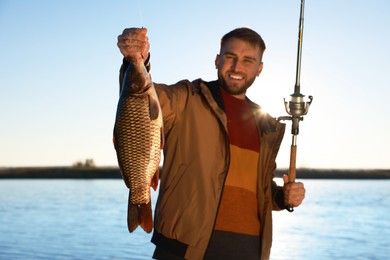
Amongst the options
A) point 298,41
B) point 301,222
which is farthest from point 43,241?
point 298,41

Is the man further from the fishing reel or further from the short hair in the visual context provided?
the fishing reel

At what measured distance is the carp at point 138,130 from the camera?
256 centimetres

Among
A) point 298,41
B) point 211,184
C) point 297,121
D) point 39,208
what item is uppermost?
point 298,41

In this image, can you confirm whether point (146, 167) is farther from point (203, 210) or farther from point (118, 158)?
point (203, 210)

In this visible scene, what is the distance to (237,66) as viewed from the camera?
3.56 metres

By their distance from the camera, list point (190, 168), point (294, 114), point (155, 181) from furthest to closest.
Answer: point (294, 114) → point (190, 168) → point (155, 181)

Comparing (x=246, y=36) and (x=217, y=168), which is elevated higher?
(x=246, y=36)

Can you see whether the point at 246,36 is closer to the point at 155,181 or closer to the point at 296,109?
the point at 296,109

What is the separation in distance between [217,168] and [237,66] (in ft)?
2.21

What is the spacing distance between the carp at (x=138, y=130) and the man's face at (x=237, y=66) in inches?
40.5

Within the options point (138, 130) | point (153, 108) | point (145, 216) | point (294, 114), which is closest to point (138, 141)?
point (138, 130)

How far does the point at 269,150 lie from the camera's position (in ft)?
11.8

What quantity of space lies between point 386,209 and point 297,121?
23.3 m

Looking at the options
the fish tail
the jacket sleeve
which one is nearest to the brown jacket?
the fish tail
